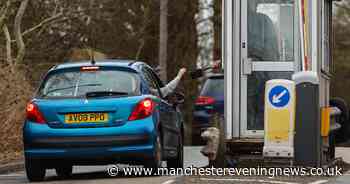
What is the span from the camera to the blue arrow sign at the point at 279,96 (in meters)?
14.0

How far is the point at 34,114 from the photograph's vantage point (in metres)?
14.6

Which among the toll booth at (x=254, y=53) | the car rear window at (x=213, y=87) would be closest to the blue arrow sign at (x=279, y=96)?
the toll booth at (x=254, y=53)

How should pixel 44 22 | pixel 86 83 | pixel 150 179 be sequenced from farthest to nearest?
pixel 44 22 → pixel 86 83 → pixel 150 179

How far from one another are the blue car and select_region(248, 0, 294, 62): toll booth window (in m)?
1.62

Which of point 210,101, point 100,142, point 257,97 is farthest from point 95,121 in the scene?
point 210,101

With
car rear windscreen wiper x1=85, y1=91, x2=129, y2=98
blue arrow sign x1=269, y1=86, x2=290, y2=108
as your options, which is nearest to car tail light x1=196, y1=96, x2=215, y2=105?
car rear windscreen wiper x1=85, y1=91, x2=129, y2=98

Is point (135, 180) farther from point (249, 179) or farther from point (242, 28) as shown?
point (242, 28)

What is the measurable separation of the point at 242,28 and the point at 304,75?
155 centimetres

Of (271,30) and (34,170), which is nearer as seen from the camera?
(34,170)

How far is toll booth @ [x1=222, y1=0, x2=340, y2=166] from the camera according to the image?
15.4 m

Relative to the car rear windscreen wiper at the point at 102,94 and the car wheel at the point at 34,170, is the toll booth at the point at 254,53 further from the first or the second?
the car wheel at the point at 34,170

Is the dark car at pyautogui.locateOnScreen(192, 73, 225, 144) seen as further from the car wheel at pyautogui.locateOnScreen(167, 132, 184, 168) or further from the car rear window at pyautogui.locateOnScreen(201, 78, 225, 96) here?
the car wheel at pyautogui.locateOnScreen(167, 132, 184, 168)

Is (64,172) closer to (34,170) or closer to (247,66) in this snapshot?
(34,170)

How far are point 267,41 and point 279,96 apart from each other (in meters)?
1.57
